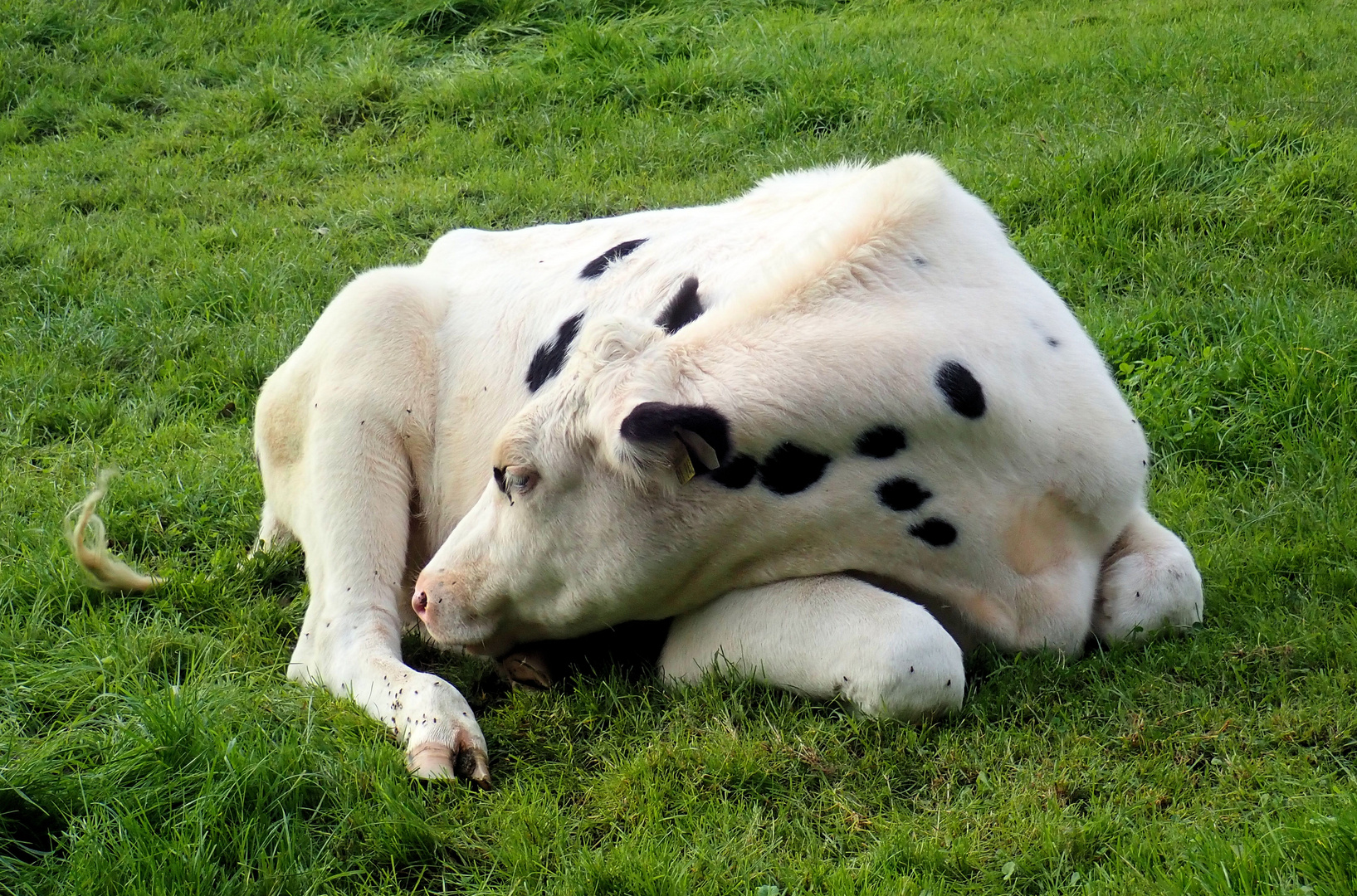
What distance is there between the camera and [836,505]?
3793mm

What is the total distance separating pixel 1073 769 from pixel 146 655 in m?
2.91

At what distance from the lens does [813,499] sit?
3.79 m

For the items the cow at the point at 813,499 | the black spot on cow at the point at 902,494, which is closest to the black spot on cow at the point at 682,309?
the cow at the point at 813,499

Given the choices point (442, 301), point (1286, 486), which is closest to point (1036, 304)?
point (1286, 486)

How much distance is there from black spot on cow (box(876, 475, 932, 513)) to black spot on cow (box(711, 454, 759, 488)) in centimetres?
36

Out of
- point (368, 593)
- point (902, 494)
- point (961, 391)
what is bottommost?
point (368, 593)

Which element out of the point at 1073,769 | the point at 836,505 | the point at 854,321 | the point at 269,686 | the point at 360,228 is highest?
the point at 854,321

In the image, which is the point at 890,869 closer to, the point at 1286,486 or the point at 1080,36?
the point at 1286,486

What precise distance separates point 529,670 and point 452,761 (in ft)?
2.06

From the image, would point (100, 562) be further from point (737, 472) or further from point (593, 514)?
point (737, 472)

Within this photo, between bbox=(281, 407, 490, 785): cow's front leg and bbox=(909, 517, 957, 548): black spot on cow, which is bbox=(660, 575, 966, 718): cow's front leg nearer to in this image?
bbox=(909, 517, 957, 548): black spot on cow

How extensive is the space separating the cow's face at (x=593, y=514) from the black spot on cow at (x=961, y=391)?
0.64 metres

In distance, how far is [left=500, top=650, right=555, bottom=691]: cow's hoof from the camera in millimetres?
4242

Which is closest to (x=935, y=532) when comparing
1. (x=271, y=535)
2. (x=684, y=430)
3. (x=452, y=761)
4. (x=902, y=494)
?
(x=902, y=494)
